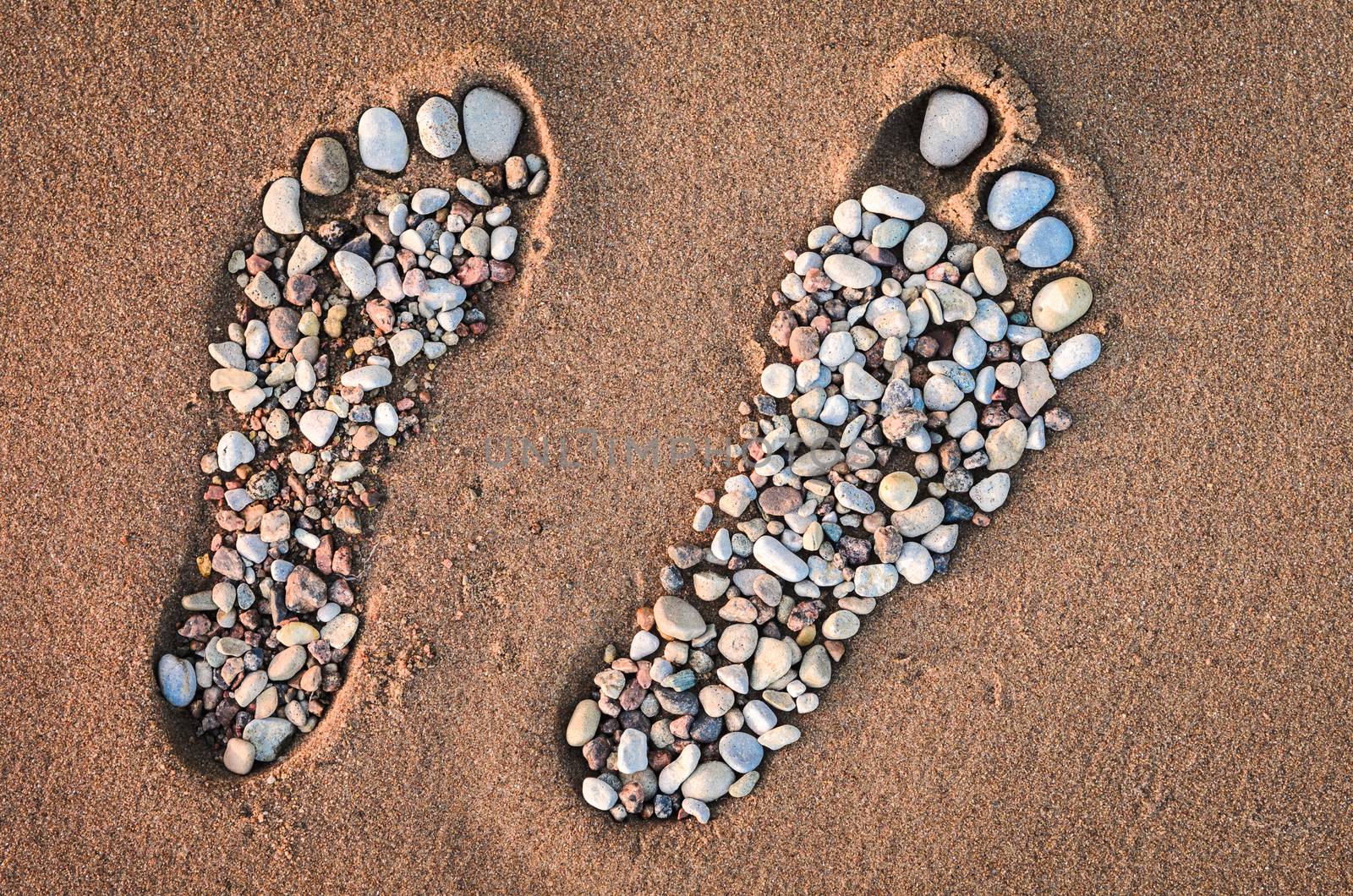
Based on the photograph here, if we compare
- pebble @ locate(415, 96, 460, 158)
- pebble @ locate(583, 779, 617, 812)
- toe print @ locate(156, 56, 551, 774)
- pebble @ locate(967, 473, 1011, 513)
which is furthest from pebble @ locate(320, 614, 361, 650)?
pebble @ locate(967, 473, 1011, 513)

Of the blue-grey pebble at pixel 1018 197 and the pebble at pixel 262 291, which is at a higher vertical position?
the blue-grey pebble at pixel 1018 197

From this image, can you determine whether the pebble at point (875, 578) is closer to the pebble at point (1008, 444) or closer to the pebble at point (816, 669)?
the pebble at point (816, 669)

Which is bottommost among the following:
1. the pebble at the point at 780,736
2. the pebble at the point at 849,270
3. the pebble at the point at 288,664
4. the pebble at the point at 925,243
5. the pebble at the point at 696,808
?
the pebble at the point at 288,664

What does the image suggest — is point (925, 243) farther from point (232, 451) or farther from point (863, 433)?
point (232, 451)

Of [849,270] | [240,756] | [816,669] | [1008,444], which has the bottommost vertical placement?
[240,756]

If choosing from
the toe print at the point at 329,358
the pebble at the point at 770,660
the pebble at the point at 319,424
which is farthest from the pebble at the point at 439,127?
the pebble at the point at 770,660

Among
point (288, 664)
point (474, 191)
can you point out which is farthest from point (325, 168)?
point (288, 664)

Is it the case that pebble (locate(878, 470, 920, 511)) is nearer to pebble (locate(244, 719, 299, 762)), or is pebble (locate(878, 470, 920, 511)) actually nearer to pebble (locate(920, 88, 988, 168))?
pebble (locate(920, 88, 988, 168))
